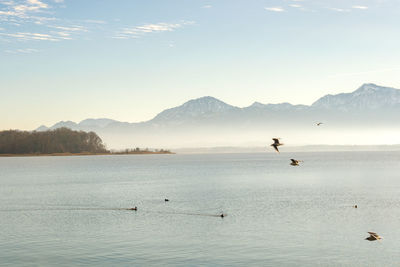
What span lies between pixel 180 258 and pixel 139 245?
23.7 ft

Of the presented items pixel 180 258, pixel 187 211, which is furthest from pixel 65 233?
pixel 187 211

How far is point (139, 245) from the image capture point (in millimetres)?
55750

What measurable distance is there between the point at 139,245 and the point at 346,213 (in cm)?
4098

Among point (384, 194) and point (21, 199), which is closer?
point (21, 199)

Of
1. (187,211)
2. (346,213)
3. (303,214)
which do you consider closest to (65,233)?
(187,211)

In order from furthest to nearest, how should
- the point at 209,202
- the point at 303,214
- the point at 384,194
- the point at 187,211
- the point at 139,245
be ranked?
1. the point at 384,194
2. the point at 209,202
3. the point at 187,211
4. the point at 303,214
5. the point at 139,245

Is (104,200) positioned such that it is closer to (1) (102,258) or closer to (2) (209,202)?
(2) (209,202)

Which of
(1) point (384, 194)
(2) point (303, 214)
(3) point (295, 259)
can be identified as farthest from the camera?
(1) point (384, 194)

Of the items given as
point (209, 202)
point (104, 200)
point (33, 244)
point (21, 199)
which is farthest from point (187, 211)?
point (21, 199)

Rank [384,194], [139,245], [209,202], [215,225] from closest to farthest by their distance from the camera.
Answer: [139,245], [215,225], [209,202], [384,194]

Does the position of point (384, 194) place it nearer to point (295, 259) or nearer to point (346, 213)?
point (346, 213)

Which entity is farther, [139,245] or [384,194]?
[384,194]

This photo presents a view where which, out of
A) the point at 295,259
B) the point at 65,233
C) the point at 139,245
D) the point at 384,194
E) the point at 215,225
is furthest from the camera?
the point at 384,194

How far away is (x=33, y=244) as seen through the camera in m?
56.4
